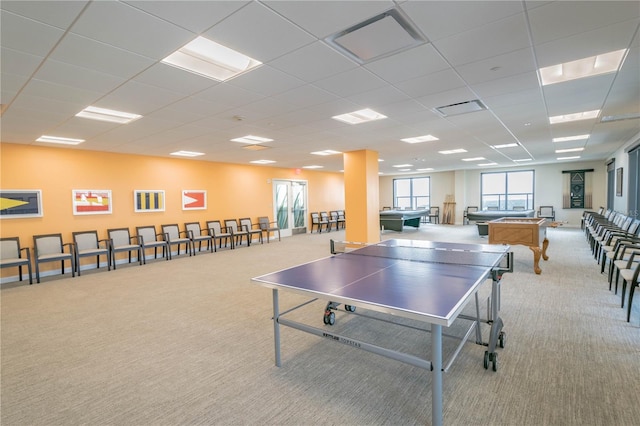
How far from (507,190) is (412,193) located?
470 cm

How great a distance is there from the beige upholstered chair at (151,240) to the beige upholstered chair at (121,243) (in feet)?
0.38

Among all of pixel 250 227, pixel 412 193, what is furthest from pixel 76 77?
pixel 412 193

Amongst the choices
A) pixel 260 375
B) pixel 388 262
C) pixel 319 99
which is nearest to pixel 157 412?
pixel 260 375

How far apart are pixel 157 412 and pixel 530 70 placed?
15.1 feet

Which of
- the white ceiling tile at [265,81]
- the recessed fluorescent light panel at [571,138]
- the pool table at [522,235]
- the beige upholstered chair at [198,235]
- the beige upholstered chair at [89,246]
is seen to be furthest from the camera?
the beige upholstered chair at [198,235]

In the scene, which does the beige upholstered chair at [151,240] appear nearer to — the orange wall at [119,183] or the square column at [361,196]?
the orange wall at [119,183]

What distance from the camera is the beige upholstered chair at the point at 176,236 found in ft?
26.9

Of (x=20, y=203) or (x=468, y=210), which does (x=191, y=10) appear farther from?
(x=468, y=210)

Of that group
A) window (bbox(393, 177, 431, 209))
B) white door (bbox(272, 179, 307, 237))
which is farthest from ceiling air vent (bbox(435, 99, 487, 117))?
window (bbox(393, 177, 431, 209))

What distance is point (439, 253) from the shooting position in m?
3.64

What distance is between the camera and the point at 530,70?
130 inches

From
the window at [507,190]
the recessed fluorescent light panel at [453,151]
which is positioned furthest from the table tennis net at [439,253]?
the window at [507,190]

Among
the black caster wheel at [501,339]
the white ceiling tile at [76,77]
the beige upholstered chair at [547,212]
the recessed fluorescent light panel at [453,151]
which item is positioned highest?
the recessed fluorescent light panel at [453,151]

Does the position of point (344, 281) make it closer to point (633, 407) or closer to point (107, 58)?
point (633, 407)
